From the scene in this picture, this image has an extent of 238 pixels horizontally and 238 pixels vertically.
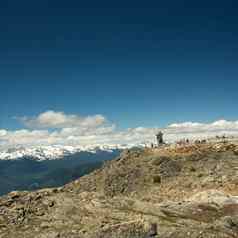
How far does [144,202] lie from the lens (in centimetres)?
4003

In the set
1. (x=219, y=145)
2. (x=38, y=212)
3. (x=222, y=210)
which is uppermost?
(x=219, y=145)

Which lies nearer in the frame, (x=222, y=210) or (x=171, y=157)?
(x=222, y=210)

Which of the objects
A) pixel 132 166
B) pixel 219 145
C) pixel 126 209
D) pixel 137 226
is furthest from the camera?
pixel 219 145

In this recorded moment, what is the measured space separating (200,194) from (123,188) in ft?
52.6

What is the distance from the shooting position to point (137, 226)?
96.9ft

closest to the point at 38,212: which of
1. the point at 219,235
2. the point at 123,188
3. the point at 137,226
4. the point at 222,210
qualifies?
the point at 137,226

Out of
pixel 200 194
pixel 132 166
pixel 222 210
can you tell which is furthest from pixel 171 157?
pixel 222 210

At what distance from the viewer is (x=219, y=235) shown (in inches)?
1213

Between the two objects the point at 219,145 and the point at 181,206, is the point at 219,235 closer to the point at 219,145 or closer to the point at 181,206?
the point at 181,206

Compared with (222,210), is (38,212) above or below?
above

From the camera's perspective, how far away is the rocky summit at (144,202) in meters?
29.1

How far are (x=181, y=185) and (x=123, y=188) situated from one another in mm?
10353

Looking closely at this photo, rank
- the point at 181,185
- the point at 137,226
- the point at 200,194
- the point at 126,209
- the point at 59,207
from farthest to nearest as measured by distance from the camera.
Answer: the point at 181,185
the point at 200,194
the point at 126,209
the point at 59,207
the point at 137,226

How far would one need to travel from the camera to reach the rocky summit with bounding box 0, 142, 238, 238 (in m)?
29.1
